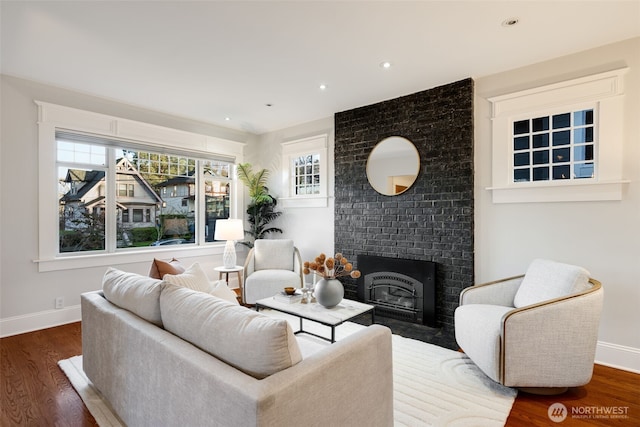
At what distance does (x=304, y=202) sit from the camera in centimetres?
488

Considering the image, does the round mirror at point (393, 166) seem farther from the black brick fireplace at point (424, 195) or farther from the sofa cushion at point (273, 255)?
the sofa cushion at point (273, 255)

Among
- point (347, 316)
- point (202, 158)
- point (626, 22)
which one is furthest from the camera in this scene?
point (202, 158)

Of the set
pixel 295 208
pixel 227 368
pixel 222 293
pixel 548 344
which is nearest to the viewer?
pixel 227 368

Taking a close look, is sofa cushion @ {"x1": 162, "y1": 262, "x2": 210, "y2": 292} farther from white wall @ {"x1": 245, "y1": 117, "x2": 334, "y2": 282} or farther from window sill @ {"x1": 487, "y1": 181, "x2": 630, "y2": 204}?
window sill @ {"x1": 487, "y1": 181, "x2": 630, "y2": 204}

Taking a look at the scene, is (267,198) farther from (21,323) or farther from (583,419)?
(583,419)

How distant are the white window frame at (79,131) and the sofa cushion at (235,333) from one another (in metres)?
2.84

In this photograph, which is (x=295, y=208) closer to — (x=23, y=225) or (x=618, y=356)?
(x=23, y=225)

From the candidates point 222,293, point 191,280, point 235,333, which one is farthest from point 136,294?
point 235,333

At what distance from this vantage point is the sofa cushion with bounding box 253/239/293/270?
4.35m

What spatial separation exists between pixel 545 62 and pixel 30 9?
4114 millimetres

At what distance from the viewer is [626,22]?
2379mm

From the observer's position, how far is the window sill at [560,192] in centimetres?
262

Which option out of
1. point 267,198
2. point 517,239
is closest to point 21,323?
point 267,198

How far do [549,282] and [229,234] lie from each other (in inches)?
140
